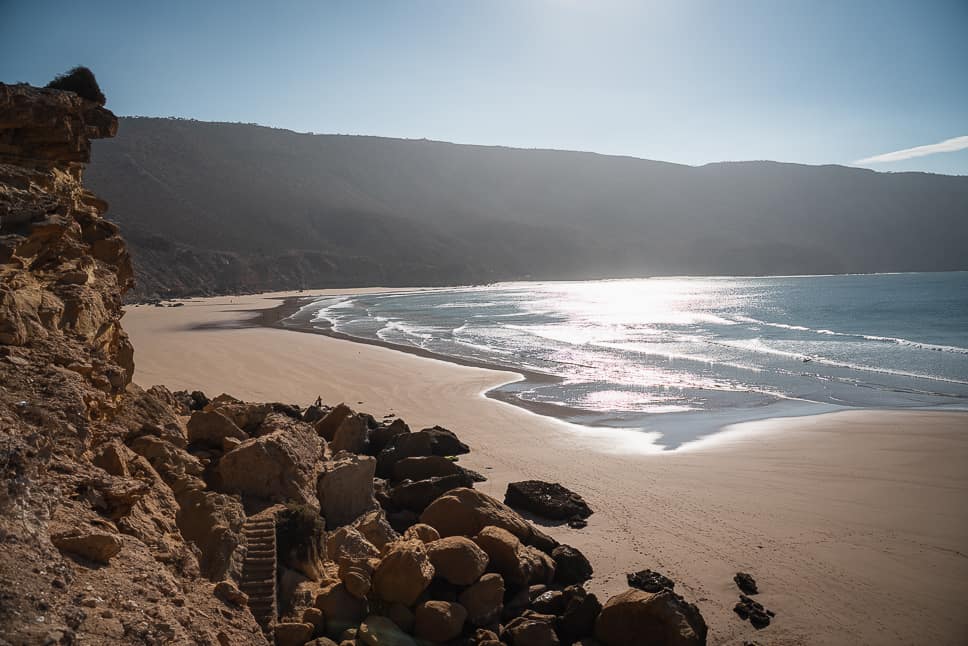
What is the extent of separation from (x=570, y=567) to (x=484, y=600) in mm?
1244

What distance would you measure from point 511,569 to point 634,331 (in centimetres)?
2771

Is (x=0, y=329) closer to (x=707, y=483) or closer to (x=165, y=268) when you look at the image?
(x=707, y=483)

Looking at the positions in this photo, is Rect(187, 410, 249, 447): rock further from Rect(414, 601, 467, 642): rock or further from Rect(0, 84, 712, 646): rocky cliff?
Rect(414, 601, 467, 642): rock

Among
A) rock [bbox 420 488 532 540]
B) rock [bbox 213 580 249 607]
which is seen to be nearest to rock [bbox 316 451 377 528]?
rock [bbox 420 488 532 540]

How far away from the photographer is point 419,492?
6.47m

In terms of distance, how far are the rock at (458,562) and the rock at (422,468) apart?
8.75ft

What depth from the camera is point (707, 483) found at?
8531mm

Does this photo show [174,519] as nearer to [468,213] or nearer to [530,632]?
[530,632]

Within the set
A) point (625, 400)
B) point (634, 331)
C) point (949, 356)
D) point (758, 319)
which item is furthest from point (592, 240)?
point (625, 400)

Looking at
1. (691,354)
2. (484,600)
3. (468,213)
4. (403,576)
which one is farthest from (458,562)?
(468,213)

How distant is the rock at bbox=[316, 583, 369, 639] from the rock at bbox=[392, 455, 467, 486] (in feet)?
10.0

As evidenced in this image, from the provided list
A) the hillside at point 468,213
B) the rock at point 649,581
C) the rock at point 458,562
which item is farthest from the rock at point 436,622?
the hillside at point 468,213

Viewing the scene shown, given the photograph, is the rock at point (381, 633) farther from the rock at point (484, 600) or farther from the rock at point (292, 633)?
the rock at point (484, 600)

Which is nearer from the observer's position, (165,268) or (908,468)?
(908,468)
